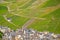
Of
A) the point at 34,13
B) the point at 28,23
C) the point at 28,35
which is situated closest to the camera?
the point at 28,35

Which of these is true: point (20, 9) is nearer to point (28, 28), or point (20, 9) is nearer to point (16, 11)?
point (16, 11)

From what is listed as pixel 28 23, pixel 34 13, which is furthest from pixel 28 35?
pixel 34 13

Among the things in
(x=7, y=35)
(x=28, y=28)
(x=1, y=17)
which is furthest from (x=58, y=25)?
(x=1, y=17)

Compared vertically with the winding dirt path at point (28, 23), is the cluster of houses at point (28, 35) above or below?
below

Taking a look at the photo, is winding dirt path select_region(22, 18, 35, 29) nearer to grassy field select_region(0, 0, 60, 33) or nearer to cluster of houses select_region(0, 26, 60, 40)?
grassy field select_region(0, 0, 60, 33)

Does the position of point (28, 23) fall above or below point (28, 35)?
above

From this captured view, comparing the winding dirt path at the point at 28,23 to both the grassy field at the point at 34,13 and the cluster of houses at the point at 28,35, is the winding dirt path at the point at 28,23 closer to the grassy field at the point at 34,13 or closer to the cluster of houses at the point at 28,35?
the grassy field at the point at 34,13

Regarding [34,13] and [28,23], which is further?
[34,13]

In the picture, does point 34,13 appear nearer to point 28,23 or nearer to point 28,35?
point 28,23

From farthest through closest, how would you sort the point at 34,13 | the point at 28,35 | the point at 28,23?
the point at 34,13 < the point at 28,23 < the point at 28,35

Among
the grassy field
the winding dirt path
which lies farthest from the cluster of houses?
the winding dirt path

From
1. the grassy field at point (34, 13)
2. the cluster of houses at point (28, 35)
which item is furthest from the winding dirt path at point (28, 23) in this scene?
the cluster of houses at point (28, 35)
